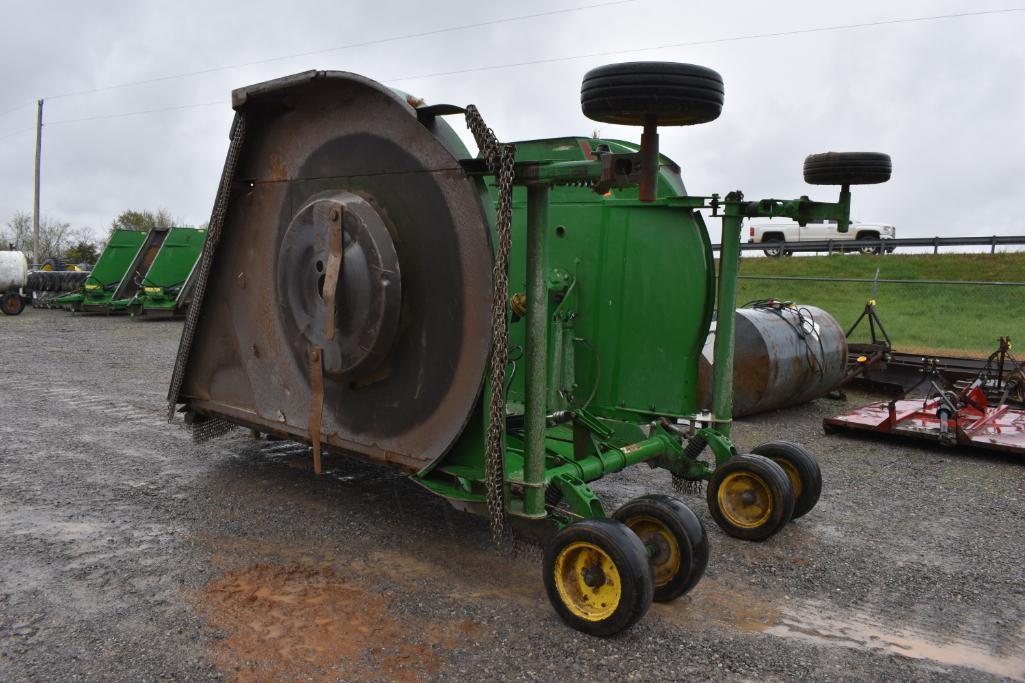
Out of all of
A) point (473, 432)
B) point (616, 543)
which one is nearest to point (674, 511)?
point (616, 543)

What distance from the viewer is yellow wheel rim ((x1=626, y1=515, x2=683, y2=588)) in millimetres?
4105

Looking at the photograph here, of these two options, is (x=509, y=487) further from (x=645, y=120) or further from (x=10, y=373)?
(x=10, y=373)

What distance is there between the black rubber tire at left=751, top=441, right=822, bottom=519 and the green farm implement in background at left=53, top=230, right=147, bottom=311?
2048 centimetres

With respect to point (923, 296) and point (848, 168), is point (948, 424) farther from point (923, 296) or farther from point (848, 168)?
point (923, 296)

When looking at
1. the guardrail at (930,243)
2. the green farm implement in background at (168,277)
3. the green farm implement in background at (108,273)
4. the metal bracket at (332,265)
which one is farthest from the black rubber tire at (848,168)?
the green farm implement in background at (108,273)

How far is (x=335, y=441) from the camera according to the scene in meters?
5.26

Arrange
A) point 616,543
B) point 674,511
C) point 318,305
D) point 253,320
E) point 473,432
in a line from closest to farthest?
point 616,543
point 674,511
point 473,432
point 318,305
point 253,320

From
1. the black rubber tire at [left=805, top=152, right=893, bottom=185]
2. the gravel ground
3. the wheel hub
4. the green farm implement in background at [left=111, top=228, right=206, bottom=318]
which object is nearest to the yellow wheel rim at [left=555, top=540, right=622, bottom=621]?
the gravel ground

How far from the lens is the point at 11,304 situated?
2214 cm

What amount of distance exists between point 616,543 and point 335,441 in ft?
7.25

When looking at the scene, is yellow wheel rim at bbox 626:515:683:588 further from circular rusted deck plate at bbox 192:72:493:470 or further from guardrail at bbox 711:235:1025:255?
guardrail at bbox 711:235:1025:255

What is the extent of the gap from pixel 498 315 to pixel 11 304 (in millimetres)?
22291

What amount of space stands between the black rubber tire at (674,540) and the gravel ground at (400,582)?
15cm

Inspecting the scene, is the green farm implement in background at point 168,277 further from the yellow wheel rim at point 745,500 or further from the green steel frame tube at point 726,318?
the yellow wheel rim at point 745,500
